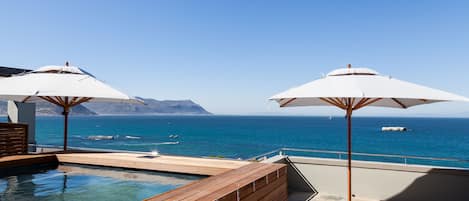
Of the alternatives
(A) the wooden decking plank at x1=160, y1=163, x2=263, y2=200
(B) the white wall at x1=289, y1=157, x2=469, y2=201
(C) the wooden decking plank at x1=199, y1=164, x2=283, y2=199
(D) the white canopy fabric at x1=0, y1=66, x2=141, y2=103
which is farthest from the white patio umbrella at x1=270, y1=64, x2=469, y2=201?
(D) the white canopy fabric at x1=0, y1=66, x2=141, y2=103

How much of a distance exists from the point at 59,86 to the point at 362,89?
503 centimetres

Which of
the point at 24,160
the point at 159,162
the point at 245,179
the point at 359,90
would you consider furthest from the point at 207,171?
the point at 24,160

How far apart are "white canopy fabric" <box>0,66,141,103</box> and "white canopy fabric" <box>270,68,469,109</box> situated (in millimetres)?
3329

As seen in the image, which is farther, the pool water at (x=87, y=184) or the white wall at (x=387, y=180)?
the white wall at (x=387, y=180)

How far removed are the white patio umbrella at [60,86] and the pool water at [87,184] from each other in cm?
139

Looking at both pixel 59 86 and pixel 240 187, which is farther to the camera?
pixel 59 86

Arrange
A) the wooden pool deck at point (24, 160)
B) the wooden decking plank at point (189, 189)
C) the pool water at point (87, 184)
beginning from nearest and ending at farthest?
the wooden decking plank at point (189, 189) → the pool water at point (87, 184) → the wooden pool deck at point (24, 160)

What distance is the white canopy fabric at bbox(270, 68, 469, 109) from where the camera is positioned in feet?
12.1

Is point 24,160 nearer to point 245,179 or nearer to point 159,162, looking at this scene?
point 159,162

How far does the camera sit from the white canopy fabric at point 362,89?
12.1ft

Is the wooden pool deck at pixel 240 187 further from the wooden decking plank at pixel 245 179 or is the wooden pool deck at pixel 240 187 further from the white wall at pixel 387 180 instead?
the white wall at pixel 387 180

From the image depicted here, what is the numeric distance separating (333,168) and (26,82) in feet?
20.1

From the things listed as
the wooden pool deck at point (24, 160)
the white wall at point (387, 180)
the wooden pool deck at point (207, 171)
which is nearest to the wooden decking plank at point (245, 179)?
the wooden pool deck at point (207, 171)

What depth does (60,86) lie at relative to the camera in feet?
17.9
